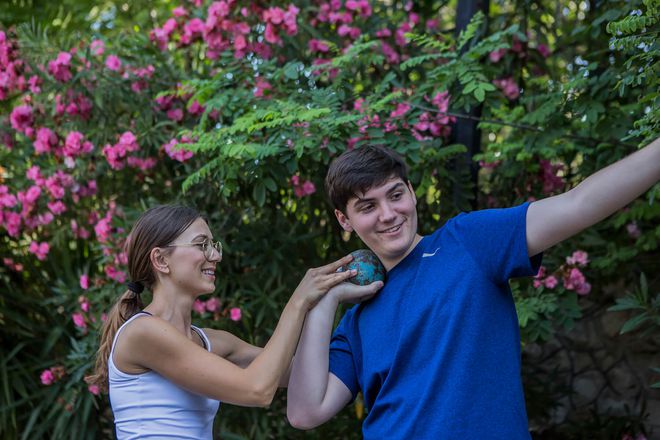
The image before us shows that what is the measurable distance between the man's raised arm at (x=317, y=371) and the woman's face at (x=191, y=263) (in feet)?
1.07

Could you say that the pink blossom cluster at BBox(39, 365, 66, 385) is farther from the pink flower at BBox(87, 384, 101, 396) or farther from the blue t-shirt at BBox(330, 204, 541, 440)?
the blue t-shirt at BBox(330, 204, 541, 440)

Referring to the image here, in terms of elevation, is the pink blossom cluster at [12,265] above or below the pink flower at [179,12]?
below

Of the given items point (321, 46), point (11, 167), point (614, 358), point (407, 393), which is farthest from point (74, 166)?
point (614, 358)

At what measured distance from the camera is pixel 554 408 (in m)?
4.39

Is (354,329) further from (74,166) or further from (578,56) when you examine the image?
(578,56)

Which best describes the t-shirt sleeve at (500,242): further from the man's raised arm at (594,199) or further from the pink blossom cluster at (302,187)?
the pink blossom cluster at (302,187)

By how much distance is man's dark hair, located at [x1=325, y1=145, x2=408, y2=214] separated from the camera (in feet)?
7.16

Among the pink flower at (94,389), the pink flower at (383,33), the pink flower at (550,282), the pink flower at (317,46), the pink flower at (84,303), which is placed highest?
the pink flower at (383,33)

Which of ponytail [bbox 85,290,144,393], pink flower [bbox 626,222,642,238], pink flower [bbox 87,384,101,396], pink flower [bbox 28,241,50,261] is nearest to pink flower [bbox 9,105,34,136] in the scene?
pink flower [bbox 28,241,50,261]

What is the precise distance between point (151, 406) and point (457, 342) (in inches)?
34.1

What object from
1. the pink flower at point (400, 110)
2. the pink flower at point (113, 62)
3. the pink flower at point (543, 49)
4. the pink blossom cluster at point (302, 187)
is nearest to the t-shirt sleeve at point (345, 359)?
the pink flower at point (400, 110)

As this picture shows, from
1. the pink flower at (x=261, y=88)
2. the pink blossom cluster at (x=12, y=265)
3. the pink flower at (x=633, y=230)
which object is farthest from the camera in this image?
the pink blossom cluster at (x=12, y=265)

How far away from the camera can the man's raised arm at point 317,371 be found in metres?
2.23

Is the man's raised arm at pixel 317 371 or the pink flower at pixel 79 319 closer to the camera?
the man's raised arm at pixel 317 371
